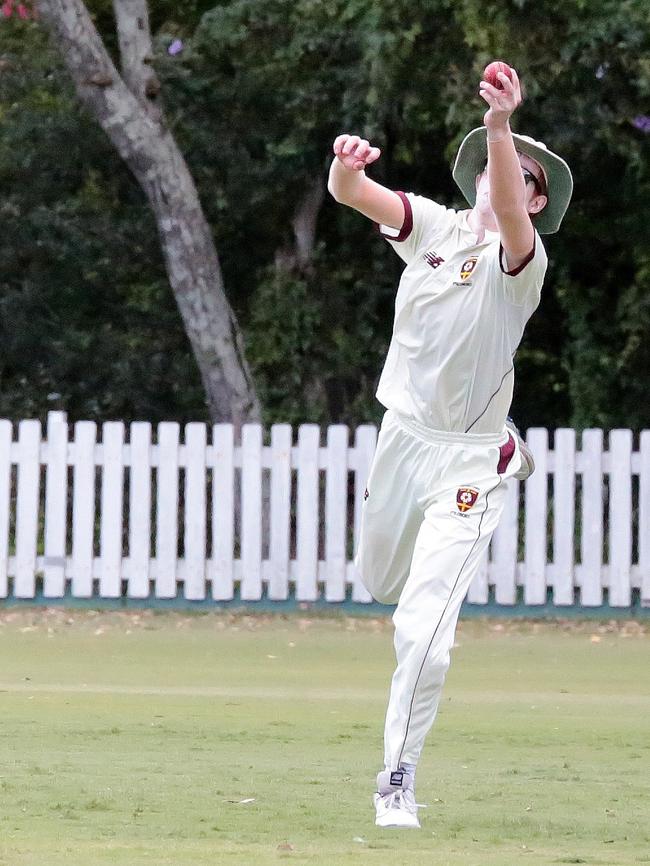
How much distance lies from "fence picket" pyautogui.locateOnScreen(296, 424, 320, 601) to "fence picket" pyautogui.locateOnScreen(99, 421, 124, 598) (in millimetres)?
1196

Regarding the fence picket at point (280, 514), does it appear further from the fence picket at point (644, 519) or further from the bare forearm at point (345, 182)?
the bare forearm at point (345, 182)

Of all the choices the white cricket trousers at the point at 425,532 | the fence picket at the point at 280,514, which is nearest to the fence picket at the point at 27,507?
the fence picket at the point at 280,514

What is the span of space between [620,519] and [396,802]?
284 inches

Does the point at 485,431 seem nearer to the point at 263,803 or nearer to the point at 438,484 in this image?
the point at 438,484

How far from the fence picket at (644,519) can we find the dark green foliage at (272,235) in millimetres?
2457

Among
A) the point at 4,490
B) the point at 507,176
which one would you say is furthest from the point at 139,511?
the point at 507,176

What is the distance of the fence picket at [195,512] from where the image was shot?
39.3 ft

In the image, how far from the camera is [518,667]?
9.66 metres

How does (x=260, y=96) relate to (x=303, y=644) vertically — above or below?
above

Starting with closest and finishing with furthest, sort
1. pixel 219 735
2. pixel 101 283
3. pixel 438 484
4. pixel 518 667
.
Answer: pixel 438 484, pixel 219 735, pixel 518 667, pixel 101 283

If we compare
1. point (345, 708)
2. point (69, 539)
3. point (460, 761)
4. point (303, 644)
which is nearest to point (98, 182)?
point (69, 539)

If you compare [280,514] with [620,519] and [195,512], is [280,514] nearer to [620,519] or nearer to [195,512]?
[195,512]

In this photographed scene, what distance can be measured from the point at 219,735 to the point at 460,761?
3.45 feet

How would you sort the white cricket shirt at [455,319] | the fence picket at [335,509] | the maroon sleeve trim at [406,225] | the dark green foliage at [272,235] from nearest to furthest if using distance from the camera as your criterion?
the white cricket shirt at [455,319] < the maroon sleeve trim at [406,225] < the fence picket at [335,509] < the dark green foliage at [272,235]
